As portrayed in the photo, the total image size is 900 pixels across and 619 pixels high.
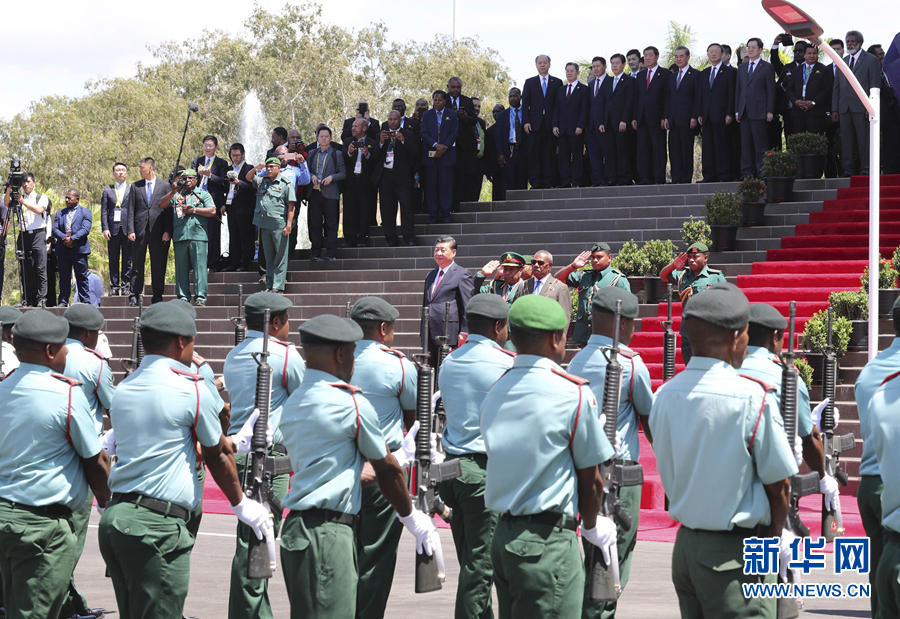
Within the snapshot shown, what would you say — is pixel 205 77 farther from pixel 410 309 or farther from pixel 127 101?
pixel 410 309

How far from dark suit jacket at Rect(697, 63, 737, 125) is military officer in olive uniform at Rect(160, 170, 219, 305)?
310 inches

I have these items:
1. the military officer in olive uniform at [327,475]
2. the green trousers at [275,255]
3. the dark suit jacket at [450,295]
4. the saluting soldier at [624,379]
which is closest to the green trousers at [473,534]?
the saluting soldier at [624,379]

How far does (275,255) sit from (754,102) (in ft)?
25.2

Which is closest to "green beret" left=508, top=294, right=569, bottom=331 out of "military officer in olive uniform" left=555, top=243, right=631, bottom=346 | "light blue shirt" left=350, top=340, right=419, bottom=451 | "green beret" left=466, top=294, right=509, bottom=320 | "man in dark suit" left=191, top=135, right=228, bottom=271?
"green beret" left=466, top=294, right=509, bottom=320

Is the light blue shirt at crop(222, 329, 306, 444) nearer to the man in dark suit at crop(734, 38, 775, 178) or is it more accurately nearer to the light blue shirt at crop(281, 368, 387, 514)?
the light blue shirt at crop(281, 368, 387, 514)

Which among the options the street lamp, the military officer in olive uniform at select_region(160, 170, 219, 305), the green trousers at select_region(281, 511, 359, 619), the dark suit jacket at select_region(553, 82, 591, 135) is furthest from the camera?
the dark suit jacket at select_region(553, 82, 591, 135)

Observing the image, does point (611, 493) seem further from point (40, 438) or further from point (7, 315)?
point (7, 315)

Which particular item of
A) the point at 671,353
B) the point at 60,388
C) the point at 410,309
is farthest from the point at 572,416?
the point at 410,309

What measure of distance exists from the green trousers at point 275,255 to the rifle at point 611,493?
13.0m

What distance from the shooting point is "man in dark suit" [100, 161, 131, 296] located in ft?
65.4

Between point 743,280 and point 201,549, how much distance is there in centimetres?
899

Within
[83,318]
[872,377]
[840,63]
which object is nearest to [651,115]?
[840,63]

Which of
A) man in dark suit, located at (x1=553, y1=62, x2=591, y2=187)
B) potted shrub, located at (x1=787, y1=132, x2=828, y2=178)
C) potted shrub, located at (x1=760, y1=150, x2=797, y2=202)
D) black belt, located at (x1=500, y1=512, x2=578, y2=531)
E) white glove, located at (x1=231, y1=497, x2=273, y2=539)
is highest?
man in dark suit, located at (x1=553, y1=62, x2=591, y2=187)

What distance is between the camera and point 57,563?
5.98 metres
